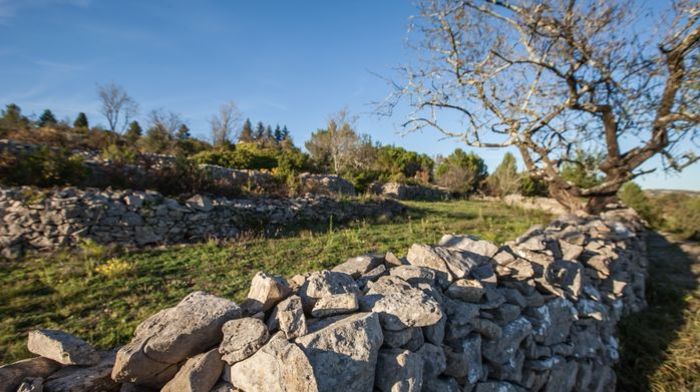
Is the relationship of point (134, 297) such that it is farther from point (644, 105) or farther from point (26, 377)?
point (644, 105)

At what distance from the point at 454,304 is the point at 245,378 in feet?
4.99

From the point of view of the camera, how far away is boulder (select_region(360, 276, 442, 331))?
1739 millimetres

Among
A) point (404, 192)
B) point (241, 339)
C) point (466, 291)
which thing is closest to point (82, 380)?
point (241, 339)

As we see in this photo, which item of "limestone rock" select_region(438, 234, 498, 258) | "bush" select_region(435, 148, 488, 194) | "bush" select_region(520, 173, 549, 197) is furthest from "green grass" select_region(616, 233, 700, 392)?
"bush" select_region(435, 148, 488, 194)

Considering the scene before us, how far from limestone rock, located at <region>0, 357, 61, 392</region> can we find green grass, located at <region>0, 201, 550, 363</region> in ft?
5.77

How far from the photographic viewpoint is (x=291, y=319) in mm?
1542

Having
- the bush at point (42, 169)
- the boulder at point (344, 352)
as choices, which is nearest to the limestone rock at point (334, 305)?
the boulder at point (344, 352)

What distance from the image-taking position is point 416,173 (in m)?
29.6

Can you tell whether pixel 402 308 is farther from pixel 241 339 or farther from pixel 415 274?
pixel 241 339

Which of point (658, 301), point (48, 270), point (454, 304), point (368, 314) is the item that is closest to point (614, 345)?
point (658, 301)

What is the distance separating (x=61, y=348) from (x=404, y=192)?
726 inches

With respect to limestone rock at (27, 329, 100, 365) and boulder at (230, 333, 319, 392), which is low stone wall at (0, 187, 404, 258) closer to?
limestone rock at (27, 329, 100, 365)

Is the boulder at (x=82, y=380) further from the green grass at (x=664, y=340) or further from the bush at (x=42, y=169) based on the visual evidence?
the bush at (x=42, y=169)

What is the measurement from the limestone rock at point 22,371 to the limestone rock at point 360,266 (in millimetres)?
1582
